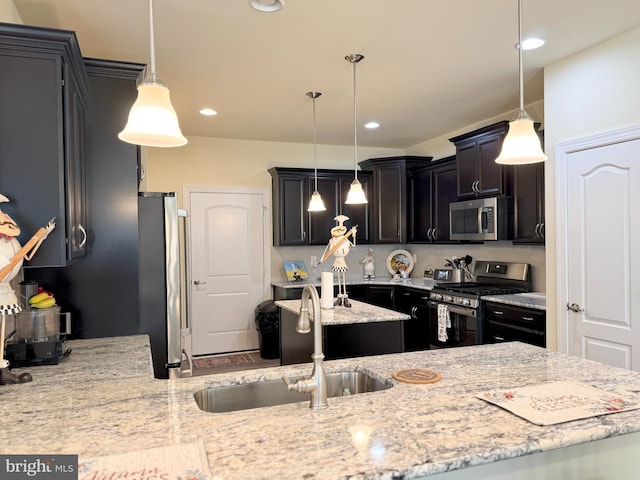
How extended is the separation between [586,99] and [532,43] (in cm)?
55

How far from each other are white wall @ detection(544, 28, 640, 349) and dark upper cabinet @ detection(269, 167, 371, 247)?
9.38ft

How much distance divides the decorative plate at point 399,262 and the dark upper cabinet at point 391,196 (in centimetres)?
51

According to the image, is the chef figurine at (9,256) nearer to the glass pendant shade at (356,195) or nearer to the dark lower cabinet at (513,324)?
the glass pendant shade at (356,195)

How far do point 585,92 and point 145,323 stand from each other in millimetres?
3275

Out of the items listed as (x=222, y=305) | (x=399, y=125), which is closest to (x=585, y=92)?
(x=399, y=125)

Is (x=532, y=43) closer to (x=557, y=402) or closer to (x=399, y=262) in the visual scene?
(x=557, y=402)

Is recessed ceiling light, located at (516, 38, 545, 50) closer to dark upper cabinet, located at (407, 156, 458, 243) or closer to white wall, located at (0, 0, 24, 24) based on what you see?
dark upper cabinet, located at (407, 156, 458, 243)

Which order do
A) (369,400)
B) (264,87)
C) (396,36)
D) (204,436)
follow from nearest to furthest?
(204,436), (369,400), (396,36), (264,87)

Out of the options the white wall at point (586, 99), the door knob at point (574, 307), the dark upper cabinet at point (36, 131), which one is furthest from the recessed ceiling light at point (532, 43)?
the dark upper cabinet at point (36, 131)

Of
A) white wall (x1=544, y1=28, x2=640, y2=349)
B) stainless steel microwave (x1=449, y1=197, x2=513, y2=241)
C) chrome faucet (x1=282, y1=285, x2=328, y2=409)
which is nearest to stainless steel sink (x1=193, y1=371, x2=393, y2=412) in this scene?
chrome faucet (x1=282, y1=285, x2=328, y2=409)

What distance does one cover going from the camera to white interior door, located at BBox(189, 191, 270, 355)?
17.9 ft

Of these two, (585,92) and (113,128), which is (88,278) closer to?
(113,128)

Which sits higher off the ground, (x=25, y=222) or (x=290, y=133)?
(x=290, y=133)

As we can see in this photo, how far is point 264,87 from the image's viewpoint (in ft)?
12.1
